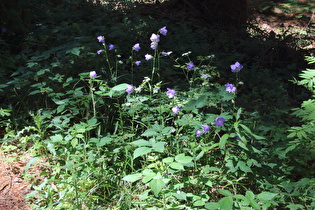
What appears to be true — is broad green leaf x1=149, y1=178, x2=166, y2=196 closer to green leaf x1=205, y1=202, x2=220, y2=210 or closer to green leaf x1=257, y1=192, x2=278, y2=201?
green leaf x1=205, y1=202, x2=220, y2=210

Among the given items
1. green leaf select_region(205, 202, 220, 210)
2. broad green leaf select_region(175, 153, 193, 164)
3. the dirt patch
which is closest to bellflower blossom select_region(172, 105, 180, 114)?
broad green leaf select_region(175, 153, 193, 164)

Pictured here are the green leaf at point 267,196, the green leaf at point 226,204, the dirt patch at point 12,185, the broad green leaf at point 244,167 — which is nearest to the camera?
the green leaf at point 226,204

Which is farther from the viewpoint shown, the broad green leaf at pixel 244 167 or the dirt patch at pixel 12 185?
the dirt patch at pixel 12 185

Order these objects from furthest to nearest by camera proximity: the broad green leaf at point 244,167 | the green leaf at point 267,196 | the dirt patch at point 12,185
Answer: the dirt patch at point 12,185 < the broad green leaf at point 244,167 < the green leaf at point 267,196

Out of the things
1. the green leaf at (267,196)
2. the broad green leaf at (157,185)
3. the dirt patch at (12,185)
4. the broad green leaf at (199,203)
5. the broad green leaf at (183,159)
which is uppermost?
the broad green leaf at (183,159)

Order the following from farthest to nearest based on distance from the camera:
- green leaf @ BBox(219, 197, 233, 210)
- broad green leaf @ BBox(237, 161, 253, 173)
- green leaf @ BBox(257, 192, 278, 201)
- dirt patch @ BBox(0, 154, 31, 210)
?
1. dirt patch @ BBox(0, 154, 31, 210)
2. broad green leaf @ BBox(237, 161, 253, 173)
3. green leaf @ BBox(257, 192, 278, 201)
4. green leaf @ BBox(219, 197, 233, 210)

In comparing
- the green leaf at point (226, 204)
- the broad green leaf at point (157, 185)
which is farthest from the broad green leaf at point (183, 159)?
the green leaf at point (226, 204)

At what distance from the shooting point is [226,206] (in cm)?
151

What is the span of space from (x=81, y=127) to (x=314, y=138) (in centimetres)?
167

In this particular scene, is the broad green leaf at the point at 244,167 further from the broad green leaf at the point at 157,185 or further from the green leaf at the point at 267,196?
the broad green leaf at the point at 157,185

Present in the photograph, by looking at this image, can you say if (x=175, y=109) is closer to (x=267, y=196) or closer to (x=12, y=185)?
(x=267, y=196)

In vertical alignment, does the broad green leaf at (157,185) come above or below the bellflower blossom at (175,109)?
below

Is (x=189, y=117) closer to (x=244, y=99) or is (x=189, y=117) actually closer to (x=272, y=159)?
(x=272, y=159)

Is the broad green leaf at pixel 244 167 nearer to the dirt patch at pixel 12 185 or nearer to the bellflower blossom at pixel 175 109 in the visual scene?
the bellflower blossom at pixel 175 109
